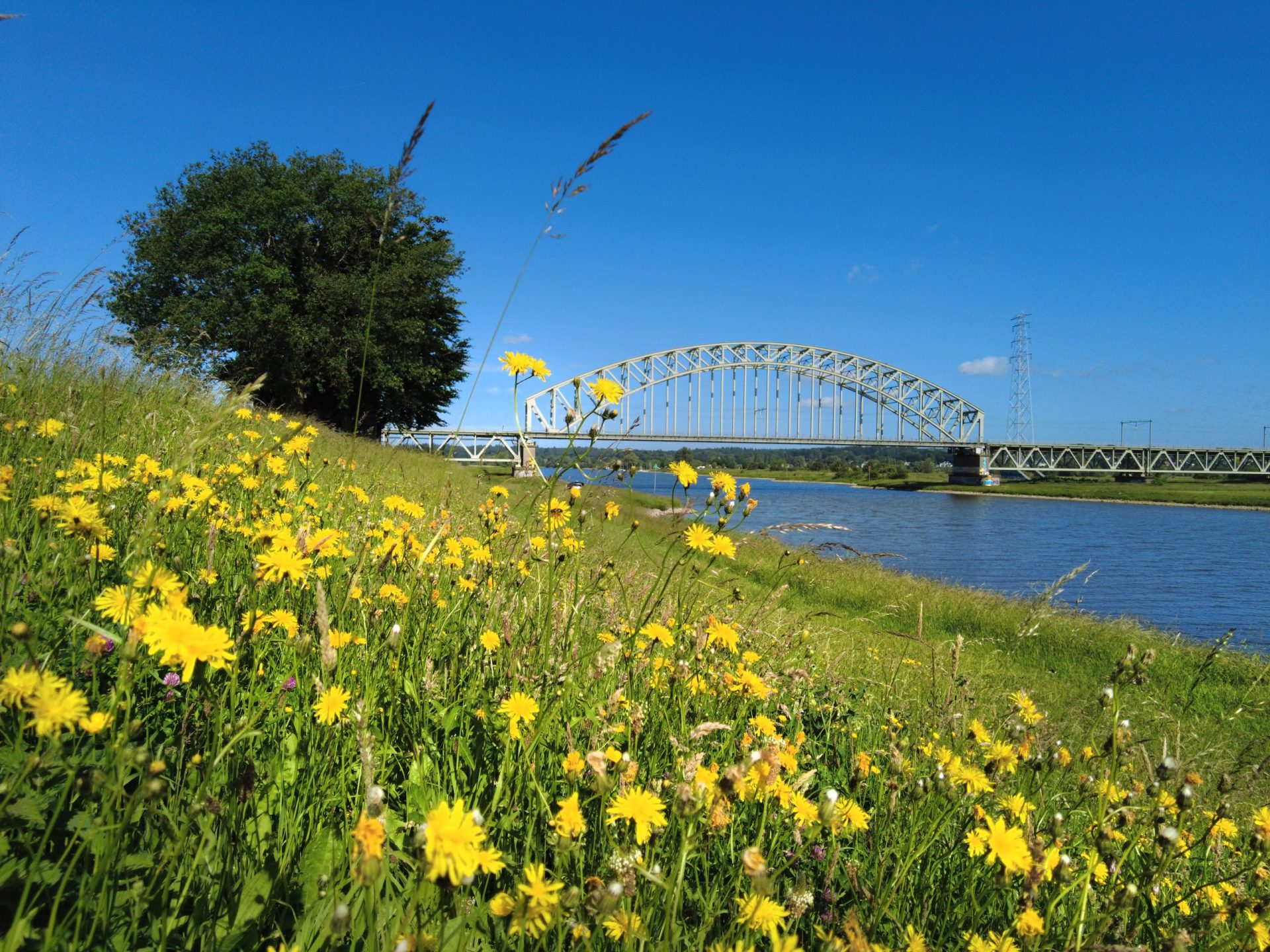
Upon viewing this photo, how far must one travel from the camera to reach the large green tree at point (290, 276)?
1534cm

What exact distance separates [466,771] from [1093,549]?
74.7ft

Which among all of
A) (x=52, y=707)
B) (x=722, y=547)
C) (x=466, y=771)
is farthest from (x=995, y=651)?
(x=52, y=707)

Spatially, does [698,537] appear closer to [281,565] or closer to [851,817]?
[851,817]

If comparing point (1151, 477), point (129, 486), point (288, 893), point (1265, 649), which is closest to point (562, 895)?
point (288, 893)

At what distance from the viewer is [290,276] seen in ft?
51.8

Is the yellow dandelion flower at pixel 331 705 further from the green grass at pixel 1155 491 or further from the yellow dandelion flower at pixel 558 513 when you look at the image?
the green grass at pixel 1155 491

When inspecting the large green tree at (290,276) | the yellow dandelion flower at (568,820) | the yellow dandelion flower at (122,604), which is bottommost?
the yellow dandelion flower at (568,820)

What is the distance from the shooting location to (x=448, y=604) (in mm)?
1784

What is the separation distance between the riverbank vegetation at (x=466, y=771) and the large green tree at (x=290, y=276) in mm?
14793

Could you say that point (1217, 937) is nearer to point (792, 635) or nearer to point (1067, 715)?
point (792, 635)

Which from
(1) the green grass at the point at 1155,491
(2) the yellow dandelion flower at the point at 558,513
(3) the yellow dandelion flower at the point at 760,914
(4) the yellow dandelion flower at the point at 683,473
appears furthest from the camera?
(1) the green grass at the point at 1155,491

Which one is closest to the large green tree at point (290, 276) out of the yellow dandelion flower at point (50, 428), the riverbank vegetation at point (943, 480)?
the riverbank vegetation at point (943, 480)

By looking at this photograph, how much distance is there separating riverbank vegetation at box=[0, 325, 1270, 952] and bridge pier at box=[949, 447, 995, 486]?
209 feet

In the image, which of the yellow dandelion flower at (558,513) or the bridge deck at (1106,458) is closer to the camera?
the yellow dandelion flower at (558,513)
